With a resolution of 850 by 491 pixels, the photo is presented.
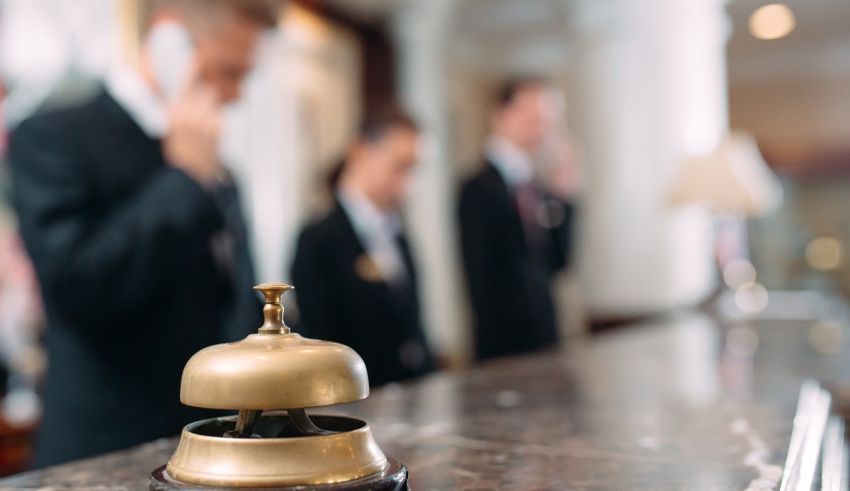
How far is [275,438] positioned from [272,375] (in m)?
0.06

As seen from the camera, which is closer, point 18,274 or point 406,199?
point 18,274

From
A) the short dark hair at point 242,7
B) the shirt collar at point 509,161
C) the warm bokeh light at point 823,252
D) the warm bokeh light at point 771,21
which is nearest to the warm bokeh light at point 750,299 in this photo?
the shirt collar at point 509,161

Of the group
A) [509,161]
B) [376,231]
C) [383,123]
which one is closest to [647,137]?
[509,161]

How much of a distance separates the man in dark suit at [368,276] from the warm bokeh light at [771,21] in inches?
218

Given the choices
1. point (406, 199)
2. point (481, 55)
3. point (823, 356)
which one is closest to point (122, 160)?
point (823, 356)

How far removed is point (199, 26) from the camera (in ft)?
6.81

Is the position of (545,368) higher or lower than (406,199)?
lower

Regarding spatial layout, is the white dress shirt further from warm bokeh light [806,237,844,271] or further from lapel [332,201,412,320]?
warm bokeh light [806,237,844,271]

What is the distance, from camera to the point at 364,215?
3420mm

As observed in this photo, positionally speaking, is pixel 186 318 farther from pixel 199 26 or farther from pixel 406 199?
pixel 406 199

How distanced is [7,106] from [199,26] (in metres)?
2.61

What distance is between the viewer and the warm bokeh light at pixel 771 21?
8.59 m

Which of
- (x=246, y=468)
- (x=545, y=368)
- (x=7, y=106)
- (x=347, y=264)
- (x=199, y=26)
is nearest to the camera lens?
(x=246, y=468)

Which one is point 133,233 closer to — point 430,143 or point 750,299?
point 750,299
